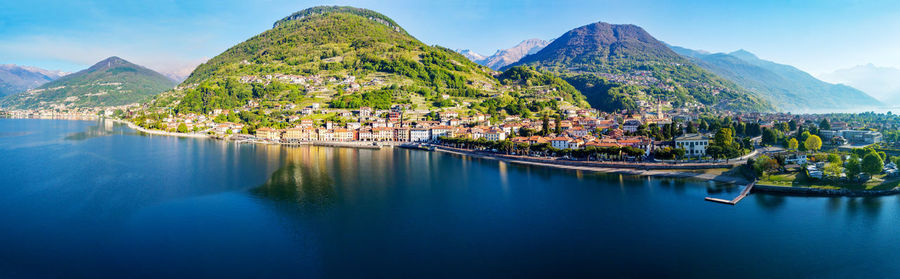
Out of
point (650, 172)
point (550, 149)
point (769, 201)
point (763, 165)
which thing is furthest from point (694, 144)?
Answer: point (769, 201)

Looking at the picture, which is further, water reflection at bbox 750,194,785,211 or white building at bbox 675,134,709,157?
white building at bbox 675,134,709,157

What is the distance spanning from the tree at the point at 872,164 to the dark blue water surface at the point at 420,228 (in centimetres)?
281

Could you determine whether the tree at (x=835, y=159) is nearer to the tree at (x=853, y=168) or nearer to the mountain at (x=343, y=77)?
the tree at (x=853, y=168)

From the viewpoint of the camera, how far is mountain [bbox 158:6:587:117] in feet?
215

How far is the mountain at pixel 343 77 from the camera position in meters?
65.6

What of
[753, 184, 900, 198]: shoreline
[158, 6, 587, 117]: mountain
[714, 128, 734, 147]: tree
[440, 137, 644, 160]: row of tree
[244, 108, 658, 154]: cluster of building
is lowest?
[753, 184, 900, 198]: shoreline

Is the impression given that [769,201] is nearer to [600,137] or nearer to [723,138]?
[723,138]

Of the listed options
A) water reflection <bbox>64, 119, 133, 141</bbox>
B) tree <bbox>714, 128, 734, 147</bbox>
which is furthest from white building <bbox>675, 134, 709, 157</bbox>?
water reflection <bbox>64, 119, 133, 141</bbox>

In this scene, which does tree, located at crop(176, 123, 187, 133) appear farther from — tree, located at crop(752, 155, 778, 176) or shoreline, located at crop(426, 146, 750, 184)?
tree, located at crop(752, 155, 778, 176)

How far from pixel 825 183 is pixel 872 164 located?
2.43m

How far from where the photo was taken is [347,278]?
10.9m

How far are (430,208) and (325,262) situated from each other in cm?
652

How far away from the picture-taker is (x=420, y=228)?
1491 cm

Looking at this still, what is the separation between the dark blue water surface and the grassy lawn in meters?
1.36
